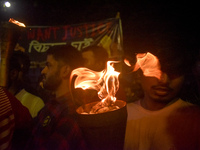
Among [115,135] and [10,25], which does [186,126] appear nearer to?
[115,135]

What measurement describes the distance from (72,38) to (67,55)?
2.69 m

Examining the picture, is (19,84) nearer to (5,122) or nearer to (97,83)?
(5,122)

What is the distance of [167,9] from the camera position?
812cm

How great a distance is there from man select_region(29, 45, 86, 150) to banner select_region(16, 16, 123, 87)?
7.65ft

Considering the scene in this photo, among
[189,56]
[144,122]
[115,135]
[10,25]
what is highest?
[10,25]

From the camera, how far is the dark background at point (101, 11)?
7.91 meters

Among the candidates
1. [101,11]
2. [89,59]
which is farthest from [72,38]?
[101,11]

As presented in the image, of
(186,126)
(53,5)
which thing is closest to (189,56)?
(186,126)

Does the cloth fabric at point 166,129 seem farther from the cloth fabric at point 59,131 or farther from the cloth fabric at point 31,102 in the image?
the cloth fabric at point 31,102

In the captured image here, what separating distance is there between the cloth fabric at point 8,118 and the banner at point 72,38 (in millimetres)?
3531

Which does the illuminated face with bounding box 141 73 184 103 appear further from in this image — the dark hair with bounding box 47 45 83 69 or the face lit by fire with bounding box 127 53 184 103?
the dark hair with bounding box 47 45 83 69

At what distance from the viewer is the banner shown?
537cm

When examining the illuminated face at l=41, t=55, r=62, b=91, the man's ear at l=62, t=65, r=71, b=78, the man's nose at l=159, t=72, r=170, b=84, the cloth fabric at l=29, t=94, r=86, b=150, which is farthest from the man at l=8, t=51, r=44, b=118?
the man's nose at l=159, t=72, r=170, b=84

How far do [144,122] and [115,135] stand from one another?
0.86 m
